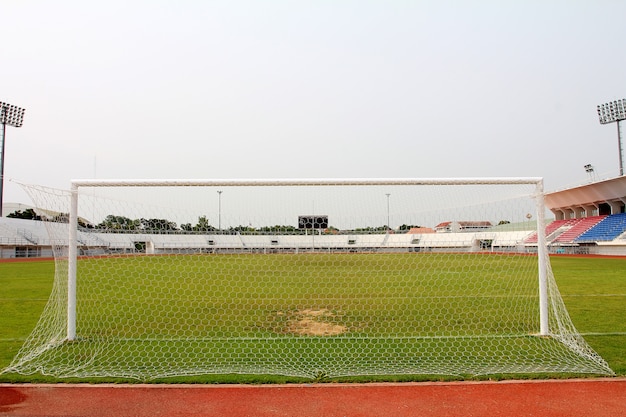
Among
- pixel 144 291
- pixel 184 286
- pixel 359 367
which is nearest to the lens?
pixel 359 367

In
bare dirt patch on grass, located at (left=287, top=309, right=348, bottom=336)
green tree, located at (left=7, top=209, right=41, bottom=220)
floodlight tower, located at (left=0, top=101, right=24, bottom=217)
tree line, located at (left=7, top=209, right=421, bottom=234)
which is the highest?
floodlight tower, located at (left=0, top=101, right=24, bottom=217)

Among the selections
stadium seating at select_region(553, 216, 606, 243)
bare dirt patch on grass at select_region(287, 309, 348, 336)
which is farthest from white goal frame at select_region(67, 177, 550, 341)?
stadium seating at select_region(553, 216, 606, 243)

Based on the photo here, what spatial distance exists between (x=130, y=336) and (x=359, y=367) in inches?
153

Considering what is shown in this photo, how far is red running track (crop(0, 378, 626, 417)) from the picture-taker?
391 centimetres

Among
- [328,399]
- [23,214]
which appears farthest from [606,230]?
[23,214]

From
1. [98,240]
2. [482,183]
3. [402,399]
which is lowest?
[402,399]

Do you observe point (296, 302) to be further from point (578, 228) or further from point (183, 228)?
point (578, 228)

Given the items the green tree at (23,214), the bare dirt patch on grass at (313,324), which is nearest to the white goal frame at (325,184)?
the bare dirt patch on grass at (313,324)

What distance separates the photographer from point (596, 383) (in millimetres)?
4535

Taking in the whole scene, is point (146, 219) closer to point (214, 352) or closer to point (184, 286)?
point (214, 352)

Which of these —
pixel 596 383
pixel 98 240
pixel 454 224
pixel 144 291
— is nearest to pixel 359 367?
pixel 596 383

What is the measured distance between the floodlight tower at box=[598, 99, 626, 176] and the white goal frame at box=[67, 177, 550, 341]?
4727 cm

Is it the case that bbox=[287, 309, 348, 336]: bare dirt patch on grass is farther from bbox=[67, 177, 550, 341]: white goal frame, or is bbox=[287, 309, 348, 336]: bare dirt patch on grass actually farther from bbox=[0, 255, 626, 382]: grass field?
bbox=[67, 177, 550, 341]: white goal frame

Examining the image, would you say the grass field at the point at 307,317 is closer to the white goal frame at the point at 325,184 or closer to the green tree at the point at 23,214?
the white goal frame at the point at 325,184
